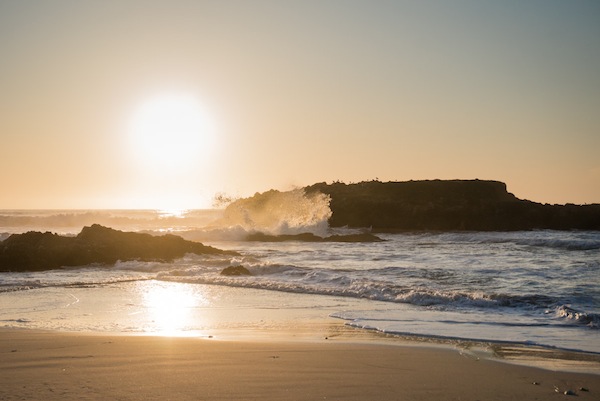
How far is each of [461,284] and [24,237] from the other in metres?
14.2

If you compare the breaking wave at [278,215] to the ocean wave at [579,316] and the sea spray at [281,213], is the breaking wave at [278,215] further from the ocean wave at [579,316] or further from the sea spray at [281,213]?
the ocean wave at [579,316]

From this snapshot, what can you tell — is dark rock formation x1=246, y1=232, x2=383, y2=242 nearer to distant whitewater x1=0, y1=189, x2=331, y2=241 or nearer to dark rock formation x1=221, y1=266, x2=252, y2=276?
distant whitewater x1=0, y1=189, x2=331, y2=241

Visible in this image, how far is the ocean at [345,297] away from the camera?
27.8 feet

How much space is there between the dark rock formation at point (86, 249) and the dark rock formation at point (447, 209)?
26.8m

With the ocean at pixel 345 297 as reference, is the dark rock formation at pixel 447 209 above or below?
above

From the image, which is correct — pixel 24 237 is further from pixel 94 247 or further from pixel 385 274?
pixel 385 274

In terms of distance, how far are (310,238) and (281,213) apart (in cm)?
1320

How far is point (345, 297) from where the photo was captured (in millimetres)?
12219

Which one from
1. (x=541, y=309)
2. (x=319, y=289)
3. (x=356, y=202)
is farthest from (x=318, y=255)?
(x=356, y=202)

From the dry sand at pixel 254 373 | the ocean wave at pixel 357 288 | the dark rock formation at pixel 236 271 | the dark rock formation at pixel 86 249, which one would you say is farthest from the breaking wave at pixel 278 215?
the dry sand at pixel 254 373

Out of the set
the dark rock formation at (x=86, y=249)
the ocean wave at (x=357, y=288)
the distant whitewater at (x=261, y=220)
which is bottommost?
the ocean wave at (x=357, y=288)

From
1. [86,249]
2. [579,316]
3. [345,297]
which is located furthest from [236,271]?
[579,316]

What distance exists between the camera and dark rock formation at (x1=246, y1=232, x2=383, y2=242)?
30766 mm

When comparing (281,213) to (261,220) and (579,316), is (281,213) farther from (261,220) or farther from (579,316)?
(579,316)
